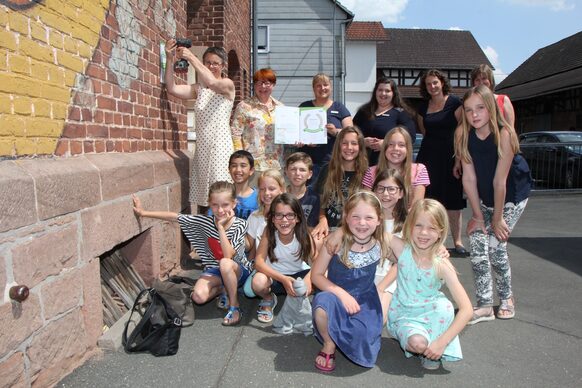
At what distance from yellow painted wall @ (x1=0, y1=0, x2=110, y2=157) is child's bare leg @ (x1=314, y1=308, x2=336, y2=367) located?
187 cm

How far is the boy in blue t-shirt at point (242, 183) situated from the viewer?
4.36 metres

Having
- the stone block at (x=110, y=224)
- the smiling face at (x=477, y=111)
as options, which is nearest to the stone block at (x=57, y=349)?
the stone block at (x=110, y=224)

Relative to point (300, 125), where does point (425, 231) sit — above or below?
below

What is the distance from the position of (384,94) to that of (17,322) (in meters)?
3.92

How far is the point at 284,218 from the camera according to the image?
3.64 meters

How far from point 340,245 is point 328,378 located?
2.74 feet

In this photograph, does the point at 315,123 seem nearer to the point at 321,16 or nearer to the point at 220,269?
the point at 220,269

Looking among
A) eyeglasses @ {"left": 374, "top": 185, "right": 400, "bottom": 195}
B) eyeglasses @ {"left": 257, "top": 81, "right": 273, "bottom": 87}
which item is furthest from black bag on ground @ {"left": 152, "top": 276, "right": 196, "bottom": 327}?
eyeglasses @ {"left": 257, "top": 81, "right": 273, "bottom": 87}

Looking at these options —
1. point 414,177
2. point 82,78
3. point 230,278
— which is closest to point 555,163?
point 414,177

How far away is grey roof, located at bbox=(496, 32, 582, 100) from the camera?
2869 centimetres

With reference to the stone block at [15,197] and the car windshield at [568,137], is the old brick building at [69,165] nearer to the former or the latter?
the stone block at [15,197]

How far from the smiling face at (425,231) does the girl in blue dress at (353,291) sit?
0.23 meters

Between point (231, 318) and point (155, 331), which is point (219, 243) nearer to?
point (231, 318)

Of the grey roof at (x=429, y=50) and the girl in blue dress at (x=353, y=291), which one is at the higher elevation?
the grey roof at (x=429, y=50)
